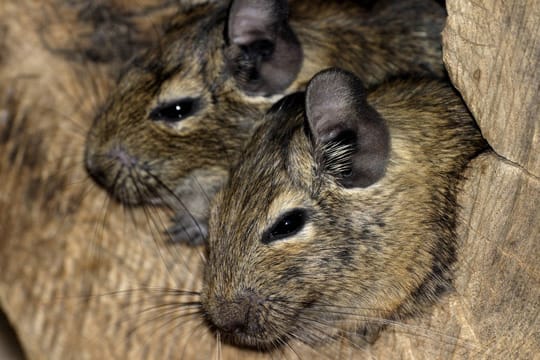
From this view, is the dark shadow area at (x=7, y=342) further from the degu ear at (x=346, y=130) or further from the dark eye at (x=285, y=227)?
the degu ear at (x=346, y=130)

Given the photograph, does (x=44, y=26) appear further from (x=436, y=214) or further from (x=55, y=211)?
(x=436, y=214)

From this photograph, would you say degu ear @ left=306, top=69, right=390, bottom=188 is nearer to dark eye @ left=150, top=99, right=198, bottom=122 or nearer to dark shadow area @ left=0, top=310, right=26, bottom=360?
dark eye @ left=150, top=99, right=198, bottom=122

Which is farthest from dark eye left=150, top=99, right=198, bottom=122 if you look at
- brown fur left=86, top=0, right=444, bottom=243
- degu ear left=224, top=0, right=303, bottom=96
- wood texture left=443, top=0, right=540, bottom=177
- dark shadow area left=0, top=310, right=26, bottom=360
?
dark shadow area left=0, top=310, right=26, bottom=360

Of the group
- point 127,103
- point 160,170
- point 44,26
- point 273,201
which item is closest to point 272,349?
point 273,201

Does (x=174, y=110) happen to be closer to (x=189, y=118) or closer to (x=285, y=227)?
(x=189, y=118)

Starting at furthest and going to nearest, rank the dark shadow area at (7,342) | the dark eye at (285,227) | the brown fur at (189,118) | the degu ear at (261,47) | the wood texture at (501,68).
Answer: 1. the dark shadow area at (7,342)
2. the brown fur at (189,118)
3. the degu ear at (261,47)
4. the dark eye at (285,227)
5. the wood texture at (501,68)

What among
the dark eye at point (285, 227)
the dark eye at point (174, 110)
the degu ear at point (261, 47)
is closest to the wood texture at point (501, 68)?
the dark eye at point (285, 227)
